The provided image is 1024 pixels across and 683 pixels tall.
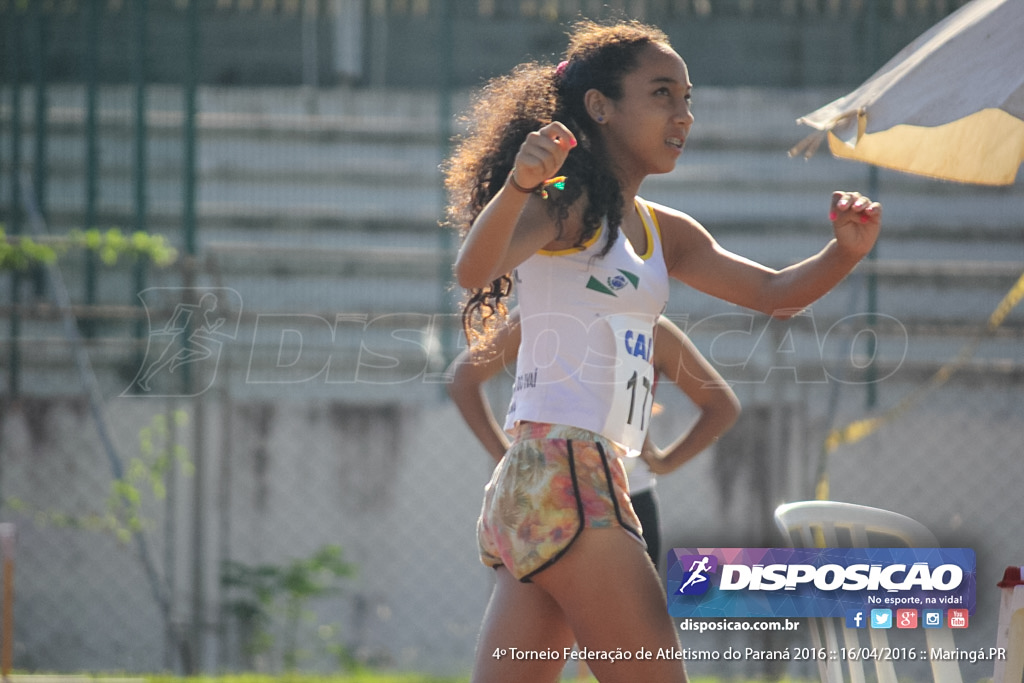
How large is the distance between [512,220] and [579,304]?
28 cm

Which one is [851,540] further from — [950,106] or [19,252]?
[19,252]

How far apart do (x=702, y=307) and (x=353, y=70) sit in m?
3.11

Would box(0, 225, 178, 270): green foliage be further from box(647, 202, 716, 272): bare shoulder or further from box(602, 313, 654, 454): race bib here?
box(602, 313, 654, 454): race bib

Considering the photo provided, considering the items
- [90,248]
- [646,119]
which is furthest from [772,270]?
[90,248]

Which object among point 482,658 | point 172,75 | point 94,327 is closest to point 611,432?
point 482,658

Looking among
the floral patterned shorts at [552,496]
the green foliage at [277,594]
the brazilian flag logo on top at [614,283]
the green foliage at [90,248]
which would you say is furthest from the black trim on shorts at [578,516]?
the green foliage at [90,248]

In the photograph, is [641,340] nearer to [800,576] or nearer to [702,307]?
[800,576]

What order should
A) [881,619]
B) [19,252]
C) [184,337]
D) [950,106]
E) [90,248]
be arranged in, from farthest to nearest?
[90,248] < [19,252] < [184,337] < [950,106] < [881,619]

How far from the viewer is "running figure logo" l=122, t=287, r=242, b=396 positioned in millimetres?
6281

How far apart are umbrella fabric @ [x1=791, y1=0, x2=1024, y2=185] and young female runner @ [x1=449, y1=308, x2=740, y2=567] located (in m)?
0.71

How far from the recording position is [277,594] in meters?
6.30

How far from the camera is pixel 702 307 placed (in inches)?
278

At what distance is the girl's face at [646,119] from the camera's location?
2.38m

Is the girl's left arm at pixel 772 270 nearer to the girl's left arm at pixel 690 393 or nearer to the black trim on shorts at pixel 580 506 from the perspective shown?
the black trim on shorts at pixel 580 506
